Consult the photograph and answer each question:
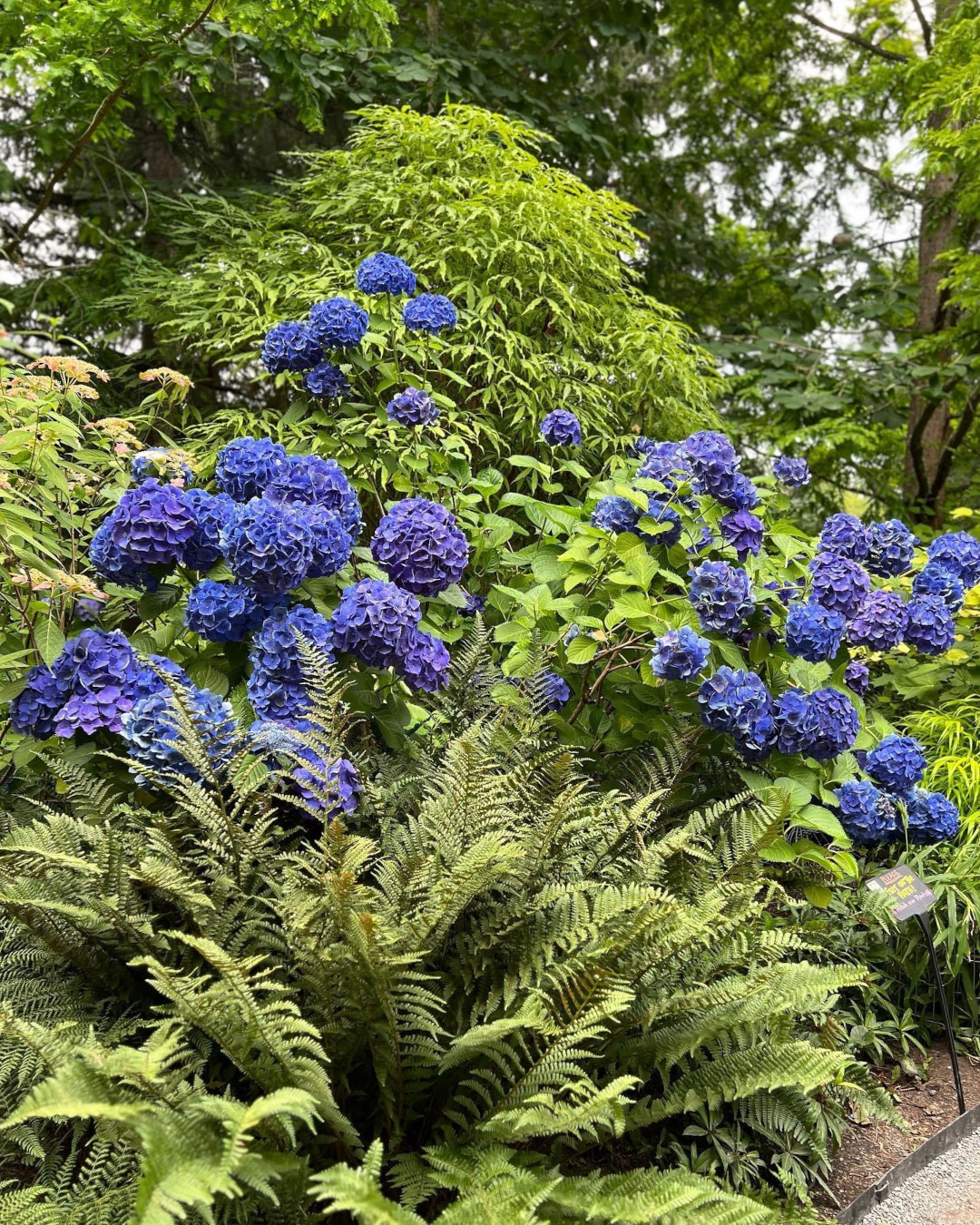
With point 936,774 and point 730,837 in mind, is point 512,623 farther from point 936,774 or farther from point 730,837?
point 936,774

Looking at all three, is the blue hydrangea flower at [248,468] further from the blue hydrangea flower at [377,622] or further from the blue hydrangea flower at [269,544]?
the blue hydrangea flower at [377,622]

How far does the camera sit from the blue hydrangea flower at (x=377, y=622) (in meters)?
1.86

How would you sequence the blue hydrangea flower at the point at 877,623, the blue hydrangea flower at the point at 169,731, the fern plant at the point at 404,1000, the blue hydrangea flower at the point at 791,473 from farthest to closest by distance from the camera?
→ the blue hydrangea flower at the point at 791,473
the blue hydrangea flower at the point at 877,623
the blue hydrangea flower at the point at 169,731
the fern plant at the point at 404,1000

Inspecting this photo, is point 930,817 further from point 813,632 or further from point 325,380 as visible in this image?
point 325,380

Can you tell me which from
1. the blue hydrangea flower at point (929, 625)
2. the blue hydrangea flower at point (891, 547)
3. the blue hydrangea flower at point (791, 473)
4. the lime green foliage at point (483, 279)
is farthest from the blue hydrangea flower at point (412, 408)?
the blue hydrangea flower at point (929, 625)

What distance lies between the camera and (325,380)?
2.60 meters

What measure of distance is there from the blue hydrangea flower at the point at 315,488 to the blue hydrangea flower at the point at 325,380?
53cm

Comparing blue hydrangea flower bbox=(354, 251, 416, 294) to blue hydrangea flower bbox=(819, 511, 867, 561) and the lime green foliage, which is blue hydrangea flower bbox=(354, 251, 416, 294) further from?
blue hydrangea flower bbox=(819, 511, 867, 561)

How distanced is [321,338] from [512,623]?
881mm

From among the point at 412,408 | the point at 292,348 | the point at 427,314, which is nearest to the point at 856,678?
the point at 412,408

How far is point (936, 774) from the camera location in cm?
286

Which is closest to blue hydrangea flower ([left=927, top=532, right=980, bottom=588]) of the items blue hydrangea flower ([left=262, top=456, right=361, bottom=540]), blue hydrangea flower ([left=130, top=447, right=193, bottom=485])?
blue hydrangea flower ([left=262, top=456, right=361, bottom=540])

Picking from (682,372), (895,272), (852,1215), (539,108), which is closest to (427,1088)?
(852,1215)

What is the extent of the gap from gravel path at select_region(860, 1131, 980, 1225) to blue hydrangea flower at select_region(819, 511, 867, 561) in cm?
133
